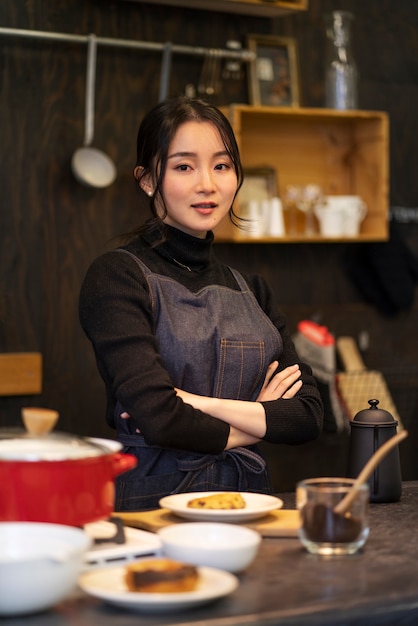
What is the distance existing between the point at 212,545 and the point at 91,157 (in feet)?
8.04

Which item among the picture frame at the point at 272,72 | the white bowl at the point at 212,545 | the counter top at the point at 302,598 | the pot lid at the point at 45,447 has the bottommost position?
the counter top at the point at 302,598


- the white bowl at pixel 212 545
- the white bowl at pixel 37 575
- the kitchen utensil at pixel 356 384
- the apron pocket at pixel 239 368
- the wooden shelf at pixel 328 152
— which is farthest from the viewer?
the wooden shelf at pixel 328 152

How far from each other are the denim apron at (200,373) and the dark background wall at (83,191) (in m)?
1.32

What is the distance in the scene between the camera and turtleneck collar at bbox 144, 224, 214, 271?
2.31 metres

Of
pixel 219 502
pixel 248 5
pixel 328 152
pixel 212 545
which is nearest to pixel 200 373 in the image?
pixel 219 502

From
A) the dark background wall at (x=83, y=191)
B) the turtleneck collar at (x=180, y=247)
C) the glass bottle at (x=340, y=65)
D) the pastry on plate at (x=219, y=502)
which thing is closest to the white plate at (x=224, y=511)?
the pastry on plate at (x=219, y=502)

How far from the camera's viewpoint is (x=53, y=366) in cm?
368

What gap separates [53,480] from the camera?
1.40 meters

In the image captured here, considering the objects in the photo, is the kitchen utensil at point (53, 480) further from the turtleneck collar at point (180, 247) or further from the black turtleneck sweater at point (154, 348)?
the turtleneck collar at point (180, 247)

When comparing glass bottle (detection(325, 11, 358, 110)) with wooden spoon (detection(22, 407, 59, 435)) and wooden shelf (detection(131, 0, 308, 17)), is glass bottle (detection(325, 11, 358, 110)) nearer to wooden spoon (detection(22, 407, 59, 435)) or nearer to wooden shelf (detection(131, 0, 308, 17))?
wooden shelf (detection(131, 0, 308, 17))

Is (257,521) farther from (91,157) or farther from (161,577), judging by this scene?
(91,157)

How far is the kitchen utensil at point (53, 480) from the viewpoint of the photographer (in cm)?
139

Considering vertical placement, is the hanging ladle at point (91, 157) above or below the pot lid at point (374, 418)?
above

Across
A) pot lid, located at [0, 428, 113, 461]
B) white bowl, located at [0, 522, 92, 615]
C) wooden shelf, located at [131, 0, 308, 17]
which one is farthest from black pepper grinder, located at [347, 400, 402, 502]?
wooden shelf, located at [131, 0, 308, 17]
